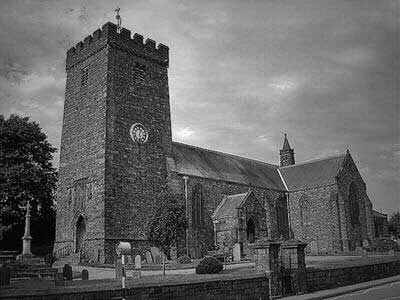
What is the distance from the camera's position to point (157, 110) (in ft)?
124

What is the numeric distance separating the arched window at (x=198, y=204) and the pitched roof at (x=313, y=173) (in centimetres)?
1750

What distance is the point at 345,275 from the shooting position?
20.4m

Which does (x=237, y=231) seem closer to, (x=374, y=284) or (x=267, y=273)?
(x=374, y=284)

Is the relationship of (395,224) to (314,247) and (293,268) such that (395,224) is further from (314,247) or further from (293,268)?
(293,268)

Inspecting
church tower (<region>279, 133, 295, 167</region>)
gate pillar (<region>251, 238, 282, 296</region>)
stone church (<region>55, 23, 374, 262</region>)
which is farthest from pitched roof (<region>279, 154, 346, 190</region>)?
gate pillar (<region>251, 238, 282, 296</region>)

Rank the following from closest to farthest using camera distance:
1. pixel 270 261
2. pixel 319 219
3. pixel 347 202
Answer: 1. pixel 270 261
2. pixel 319 219
3. pixel 347 202

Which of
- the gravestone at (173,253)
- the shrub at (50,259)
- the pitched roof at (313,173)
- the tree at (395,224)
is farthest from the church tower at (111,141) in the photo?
the tree at (395,224)

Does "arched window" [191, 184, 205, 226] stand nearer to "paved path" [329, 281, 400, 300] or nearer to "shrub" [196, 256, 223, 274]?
"shrub" [196, 256, 223, 274]

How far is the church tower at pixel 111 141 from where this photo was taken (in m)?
32.1

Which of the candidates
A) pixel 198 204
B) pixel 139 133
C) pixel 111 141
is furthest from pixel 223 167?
pixel 111 141

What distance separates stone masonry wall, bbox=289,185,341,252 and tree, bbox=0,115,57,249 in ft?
91.0

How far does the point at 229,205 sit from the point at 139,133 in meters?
10.9

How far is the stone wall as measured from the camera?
1048cm

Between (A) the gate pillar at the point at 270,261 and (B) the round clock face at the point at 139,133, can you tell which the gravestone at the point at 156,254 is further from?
(A) the gate pillar at the point at 270,261
